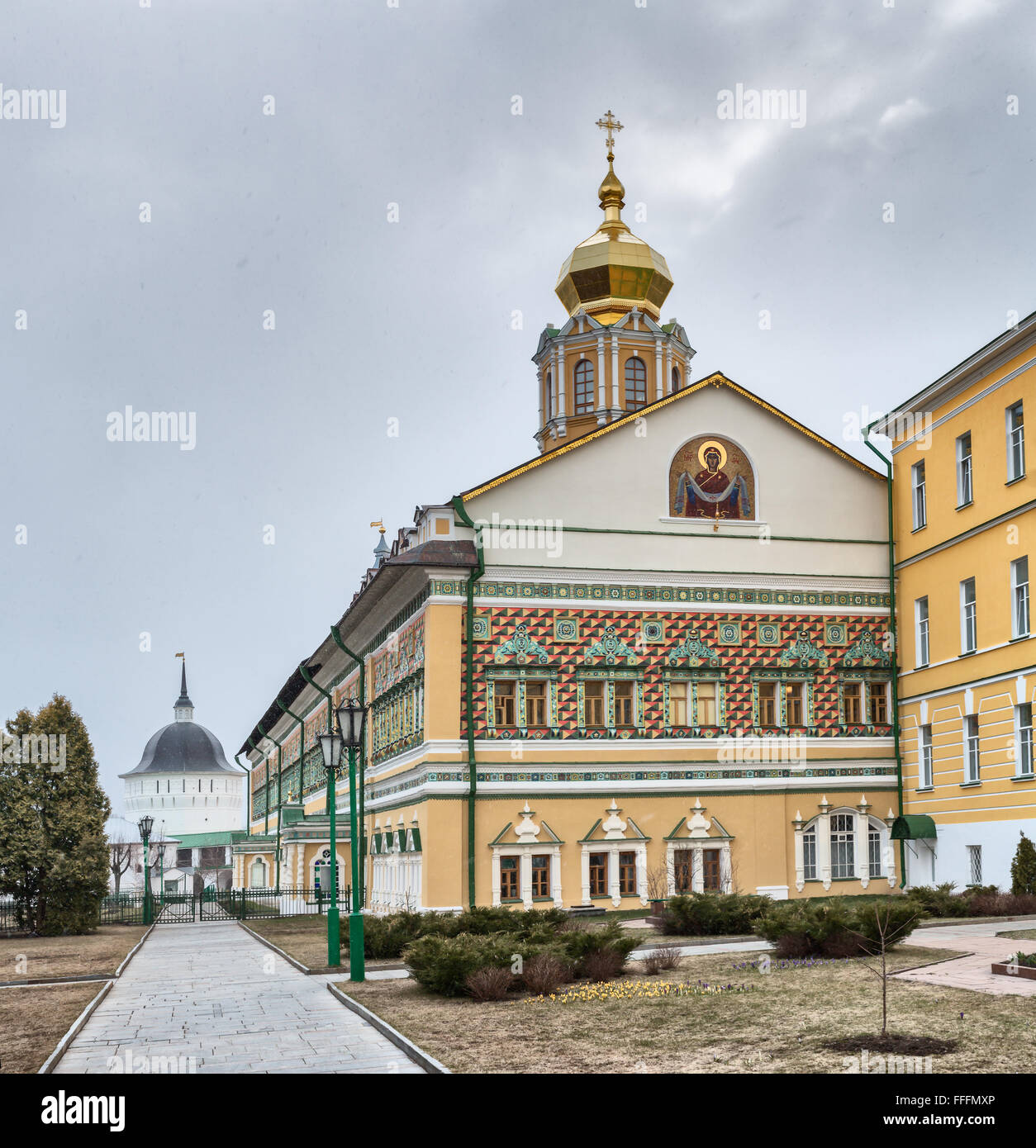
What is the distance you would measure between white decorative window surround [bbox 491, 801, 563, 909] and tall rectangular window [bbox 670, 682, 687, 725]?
4.17m

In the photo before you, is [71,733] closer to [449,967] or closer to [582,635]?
[582,635]

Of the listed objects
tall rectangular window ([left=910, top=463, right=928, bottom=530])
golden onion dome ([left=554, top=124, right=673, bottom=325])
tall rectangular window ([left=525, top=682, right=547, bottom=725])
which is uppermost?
golden onion dome ([left=554, top=124, right=673, bottom=325])

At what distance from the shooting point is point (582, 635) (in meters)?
32.6

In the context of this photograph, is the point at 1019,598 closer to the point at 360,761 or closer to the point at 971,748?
the point at 971,748

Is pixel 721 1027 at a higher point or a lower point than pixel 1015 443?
lower

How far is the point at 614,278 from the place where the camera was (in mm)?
44312

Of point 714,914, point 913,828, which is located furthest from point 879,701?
point 714,914

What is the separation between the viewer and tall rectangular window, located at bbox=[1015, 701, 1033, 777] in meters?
28.6

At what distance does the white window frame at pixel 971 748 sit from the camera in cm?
3095

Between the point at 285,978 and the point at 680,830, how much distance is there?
14.4m

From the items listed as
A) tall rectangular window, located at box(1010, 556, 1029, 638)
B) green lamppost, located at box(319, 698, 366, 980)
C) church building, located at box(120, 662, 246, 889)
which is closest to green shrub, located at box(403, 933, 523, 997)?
green lamppost, located at box(319, 698, 366, 980)

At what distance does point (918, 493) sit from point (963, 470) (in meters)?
2.33

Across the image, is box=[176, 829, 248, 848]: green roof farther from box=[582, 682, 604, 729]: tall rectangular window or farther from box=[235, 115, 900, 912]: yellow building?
box=[582, 682, 604, 729]: tall rectangular window
